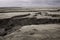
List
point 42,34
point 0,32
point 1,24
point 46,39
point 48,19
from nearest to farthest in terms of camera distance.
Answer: point 46,39
point 42,34
point 0,32
point 1,24
point 48,19

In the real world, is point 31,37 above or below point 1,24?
above

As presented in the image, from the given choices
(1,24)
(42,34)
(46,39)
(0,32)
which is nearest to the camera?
(46,39)

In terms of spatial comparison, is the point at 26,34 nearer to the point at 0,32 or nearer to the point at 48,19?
the point at 0,32

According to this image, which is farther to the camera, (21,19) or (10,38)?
(21,19)

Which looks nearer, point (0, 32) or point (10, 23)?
point (0, 32)

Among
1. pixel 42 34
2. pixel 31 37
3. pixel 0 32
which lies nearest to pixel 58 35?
pixel 42 34

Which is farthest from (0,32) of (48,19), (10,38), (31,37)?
(48,19)

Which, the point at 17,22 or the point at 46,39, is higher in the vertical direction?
the point at 46,39

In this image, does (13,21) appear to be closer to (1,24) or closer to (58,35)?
(1,24)

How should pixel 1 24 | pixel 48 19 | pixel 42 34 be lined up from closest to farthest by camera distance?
1. pixel 42 34
2. pixel 1 24
3. pixel 48 19
